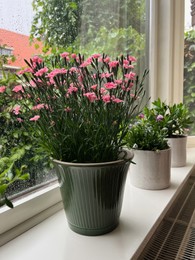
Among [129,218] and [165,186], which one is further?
[165,186]

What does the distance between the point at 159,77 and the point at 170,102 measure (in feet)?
0.54

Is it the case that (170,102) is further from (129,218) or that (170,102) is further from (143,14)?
(129,218)

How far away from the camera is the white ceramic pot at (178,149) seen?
116 centimetres

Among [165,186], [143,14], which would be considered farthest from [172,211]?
[143,14]

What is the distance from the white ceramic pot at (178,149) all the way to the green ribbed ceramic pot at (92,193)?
60 centimetres

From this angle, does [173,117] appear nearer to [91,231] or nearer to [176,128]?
[176,128]

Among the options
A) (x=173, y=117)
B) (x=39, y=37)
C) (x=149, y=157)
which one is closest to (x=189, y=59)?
(x=173, y=117)

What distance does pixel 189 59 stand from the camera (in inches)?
64.1

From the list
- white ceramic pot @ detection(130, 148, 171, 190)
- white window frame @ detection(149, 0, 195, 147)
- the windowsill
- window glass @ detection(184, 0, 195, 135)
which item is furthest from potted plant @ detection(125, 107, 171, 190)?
window glass @ detection(184, 0, 195, 135)

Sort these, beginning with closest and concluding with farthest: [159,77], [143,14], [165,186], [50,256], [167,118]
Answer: [50,256] → [165,186] → [167,118] → [143,14] → [159,77]

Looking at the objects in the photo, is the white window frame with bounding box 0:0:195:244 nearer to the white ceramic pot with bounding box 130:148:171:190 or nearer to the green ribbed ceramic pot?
the white ceramic pot with bounding box 130:148:171:190

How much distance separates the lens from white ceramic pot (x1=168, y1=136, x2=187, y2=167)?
1155mm

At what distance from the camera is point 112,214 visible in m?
0.63

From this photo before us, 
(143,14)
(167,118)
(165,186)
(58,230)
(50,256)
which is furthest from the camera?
(143,14)
